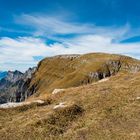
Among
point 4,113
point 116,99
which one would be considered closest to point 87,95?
point 116,99

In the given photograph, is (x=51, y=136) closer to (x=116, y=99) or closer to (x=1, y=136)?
(x=1, y=136)

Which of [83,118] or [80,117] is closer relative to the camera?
[83,118]

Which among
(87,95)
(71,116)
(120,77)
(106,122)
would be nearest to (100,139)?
(106,122)

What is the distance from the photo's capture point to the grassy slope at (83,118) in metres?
35.6

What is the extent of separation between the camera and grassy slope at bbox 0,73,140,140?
3556 centimetres

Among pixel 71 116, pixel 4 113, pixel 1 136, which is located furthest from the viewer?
pixel 4 113

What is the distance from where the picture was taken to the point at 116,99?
4709 cm

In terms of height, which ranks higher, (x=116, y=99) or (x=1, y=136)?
(x=116, y=99)

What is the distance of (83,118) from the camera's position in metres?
40.8

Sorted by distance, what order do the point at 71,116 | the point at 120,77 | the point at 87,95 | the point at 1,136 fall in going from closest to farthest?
the point at 1,136
the point at 71,116
the point at 87,95
the point at 120,77

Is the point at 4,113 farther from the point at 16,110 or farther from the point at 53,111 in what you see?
the point at 53,111

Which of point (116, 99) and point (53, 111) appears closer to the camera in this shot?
point (53, 111)

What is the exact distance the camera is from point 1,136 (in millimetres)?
36219

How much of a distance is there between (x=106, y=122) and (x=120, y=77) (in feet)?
92.1
